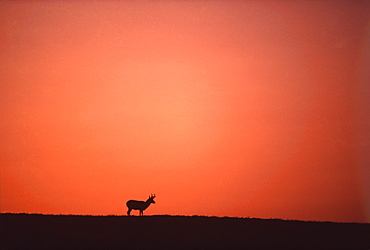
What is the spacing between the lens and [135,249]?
56.1 feet

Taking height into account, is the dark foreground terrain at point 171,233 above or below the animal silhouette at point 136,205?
below

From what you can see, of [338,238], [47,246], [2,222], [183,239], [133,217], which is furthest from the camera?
[133,217]

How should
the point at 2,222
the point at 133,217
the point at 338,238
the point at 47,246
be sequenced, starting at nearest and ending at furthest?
the point at 47,246, the point at 338,238, the point at 2,222, the point at 133,217

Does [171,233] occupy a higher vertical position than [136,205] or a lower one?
lower

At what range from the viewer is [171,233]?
65.8 feet

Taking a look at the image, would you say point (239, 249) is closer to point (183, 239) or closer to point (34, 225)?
point (183, 239)

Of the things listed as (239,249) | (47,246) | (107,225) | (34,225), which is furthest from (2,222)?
(239,249)

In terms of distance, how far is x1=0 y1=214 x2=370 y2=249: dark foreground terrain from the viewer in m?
18.0

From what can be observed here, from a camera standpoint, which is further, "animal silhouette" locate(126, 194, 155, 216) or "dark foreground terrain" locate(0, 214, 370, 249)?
"animal silhouette" locate(126, 194, 155, 216)

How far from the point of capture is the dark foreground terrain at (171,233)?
1803cm

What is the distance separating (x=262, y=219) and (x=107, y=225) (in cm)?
760

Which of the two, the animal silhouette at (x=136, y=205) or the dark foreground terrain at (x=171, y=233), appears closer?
A: the dark foreground terrain at (x=171, y=233)

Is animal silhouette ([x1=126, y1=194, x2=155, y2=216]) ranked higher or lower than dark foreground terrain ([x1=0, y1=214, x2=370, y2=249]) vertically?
higher

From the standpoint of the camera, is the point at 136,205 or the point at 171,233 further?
the point at 136,205
